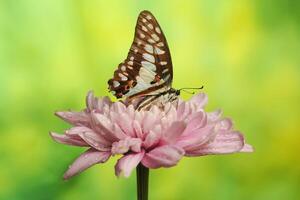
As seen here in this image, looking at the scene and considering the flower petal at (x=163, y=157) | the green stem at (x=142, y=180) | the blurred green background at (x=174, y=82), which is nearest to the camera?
the flower petal at (x=163, y=157)

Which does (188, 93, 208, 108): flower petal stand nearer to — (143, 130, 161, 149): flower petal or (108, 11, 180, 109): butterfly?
(108, 11, 180, 109): butterfly

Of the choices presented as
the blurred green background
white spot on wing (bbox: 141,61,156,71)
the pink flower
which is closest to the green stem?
the pink flower

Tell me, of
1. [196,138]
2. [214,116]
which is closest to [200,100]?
[214,116]

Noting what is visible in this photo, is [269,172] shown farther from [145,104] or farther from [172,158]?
[172,158]

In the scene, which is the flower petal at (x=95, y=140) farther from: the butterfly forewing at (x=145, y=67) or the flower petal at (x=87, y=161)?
the butterfly forewing at (x=145, y=67)

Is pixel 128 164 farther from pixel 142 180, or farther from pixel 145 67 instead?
pixel 145 67

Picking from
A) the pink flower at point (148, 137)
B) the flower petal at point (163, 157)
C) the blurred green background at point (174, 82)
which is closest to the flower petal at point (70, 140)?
the pink flower at point (148, 137)

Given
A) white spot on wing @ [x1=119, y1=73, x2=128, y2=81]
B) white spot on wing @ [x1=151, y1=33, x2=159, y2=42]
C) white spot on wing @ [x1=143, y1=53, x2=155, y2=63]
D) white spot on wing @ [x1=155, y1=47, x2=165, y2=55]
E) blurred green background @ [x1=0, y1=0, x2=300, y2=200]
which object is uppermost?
white spot on wing @ [x1=151, y1=33, x2=159, y2=42]

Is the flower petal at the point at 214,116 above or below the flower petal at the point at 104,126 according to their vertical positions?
below
